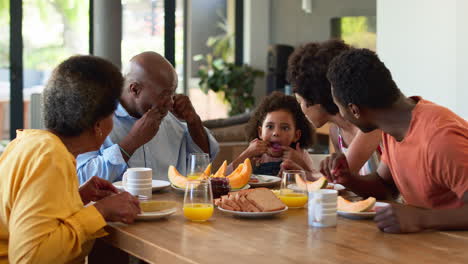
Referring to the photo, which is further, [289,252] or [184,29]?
[184,29]

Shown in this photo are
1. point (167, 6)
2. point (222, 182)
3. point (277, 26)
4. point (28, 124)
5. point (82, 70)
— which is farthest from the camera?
point (277, 26)

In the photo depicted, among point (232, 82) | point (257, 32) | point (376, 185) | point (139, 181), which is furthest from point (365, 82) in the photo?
point (257, 32)

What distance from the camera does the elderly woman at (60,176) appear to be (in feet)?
5.53

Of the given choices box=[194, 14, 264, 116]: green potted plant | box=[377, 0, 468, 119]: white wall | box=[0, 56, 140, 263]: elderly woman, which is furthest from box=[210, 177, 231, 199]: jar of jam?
box=[194, 14, 264, 116]: green potted plant

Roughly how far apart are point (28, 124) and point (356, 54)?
20.2 feet

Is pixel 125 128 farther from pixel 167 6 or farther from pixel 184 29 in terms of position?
pixel 184 29

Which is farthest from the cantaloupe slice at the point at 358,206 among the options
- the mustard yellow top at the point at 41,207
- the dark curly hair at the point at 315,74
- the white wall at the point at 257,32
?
the white wall at the point at 257,32

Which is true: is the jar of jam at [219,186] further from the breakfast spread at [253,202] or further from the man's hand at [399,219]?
the man's hand at [399,219]

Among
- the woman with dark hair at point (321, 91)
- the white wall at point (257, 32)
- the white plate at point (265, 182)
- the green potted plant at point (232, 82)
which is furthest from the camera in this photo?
the white wall at point (257, 32)

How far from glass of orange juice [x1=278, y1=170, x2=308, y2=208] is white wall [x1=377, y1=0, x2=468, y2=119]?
2659 millimetres

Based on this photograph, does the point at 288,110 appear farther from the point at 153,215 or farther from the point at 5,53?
the point at 5,53

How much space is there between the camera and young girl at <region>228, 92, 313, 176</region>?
3.27 m

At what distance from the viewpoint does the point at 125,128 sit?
3.12m

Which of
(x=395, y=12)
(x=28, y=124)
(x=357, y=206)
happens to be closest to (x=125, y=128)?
(x=357, y=206)
